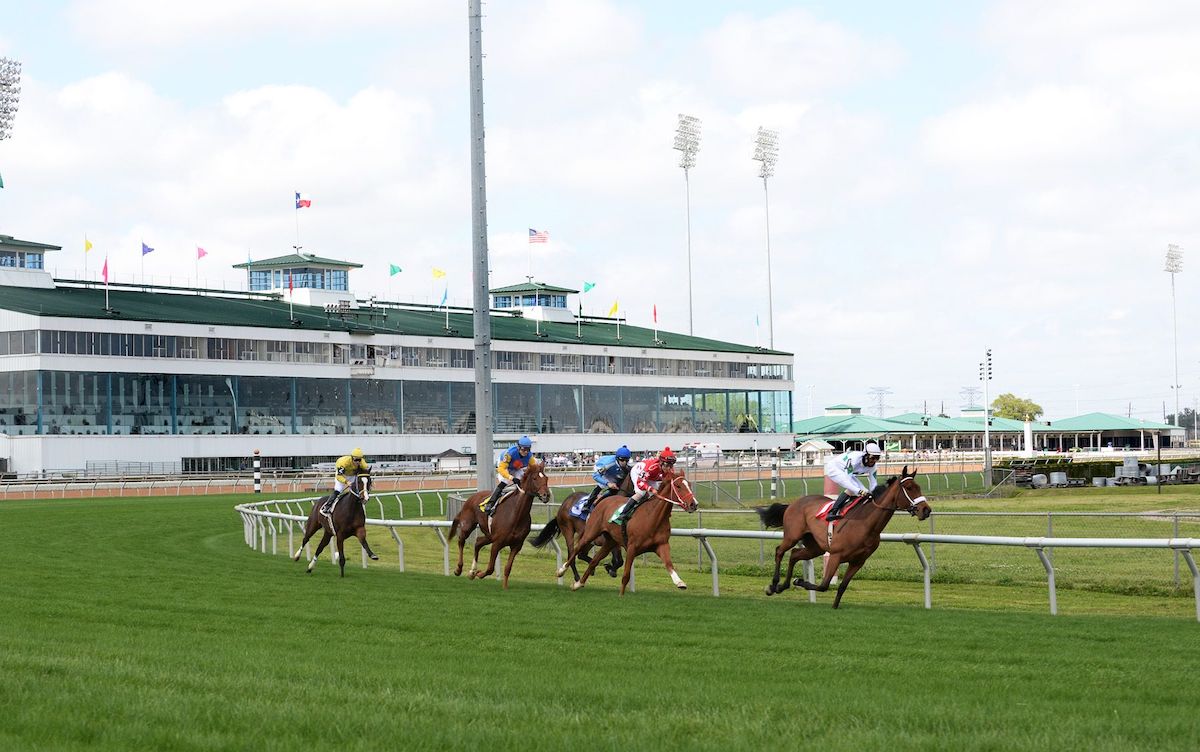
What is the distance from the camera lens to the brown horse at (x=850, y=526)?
1241 centimetres

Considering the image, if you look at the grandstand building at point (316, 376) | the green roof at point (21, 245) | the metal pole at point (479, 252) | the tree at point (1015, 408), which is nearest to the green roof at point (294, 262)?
the grandstand building at point (316, 376)

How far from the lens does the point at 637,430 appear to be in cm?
8575

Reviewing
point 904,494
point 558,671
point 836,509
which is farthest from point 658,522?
point 558,671

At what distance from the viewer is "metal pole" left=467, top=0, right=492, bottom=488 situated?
20.5 metres

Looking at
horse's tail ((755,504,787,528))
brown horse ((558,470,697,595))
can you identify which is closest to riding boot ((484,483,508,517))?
brown horse ((558,470,697,595))

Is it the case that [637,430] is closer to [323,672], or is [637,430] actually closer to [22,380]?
[22,380]

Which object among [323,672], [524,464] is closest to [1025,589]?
[524,464]

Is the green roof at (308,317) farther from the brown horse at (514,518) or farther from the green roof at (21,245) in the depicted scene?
the brown horse at (514,518)

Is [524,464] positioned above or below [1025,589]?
above

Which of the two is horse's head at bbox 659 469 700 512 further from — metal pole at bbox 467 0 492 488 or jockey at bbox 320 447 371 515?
metal pole at bbox 467 0 492 488

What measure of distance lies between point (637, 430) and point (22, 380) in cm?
3820

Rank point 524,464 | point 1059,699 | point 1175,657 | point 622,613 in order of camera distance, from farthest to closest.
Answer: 1. point 524,464
2. point 622,613
3. point 1175,657
4. point 1059,699

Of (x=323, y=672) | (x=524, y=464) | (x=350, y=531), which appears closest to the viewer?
(x=323, y=672)

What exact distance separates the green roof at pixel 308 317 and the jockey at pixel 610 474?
49.4 m
